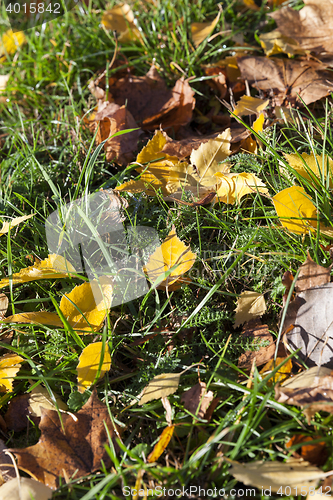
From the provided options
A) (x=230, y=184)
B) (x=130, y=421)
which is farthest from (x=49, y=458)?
(x=230, y=184)

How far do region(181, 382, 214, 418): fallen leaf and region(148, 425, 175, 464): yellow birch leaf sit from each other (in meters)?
0.10

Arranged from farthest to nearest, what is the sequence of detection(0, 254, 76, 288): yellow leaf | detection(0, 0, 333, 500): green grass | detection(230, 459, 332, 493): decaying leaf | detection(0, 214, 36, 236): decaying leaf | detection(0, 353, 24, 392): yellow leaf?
1. detection(0, 214, 36, 236): decaying leaf
2. detection(0, 254, 76, 288): yellow leaf
3. detection(0, 353, 24, 392): yellow leaf
4. detection(0, 0, 333, 500): green grass
5. detection(230, 459, 332, 493): decaying leaf

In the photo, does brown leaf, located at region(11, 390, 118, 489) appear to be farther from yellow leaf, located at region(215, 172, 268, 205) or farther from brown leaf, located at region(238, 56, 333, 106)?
brown leaf, located at region(238, 56, 333, 106)

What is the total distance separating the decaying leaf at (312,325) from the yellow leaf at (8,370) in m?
1.05

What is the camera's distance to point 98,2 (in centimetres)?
273

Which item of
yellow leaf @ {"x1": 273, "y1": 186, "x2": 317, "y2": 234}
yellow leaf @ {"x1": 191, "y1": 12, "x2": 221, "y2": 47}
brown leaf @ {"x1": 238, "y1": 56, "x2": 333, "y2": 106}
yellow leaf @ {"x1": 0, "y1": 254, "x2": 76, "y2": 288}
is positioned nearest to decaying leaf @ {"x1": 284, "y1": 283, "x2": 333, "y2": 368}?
yellow leaf @ {"x1": 273, "y1": 186, "x2": 317, "y2": 234}

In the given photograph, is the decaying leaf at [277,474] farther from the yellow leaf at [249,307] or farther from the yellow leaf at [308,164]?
the yellow leaf at [308,164]

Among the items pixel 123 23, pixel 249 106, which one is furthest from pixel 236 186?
pixel 123 23

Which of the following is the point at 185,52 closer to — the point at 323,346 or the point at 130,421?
the point at 323,346

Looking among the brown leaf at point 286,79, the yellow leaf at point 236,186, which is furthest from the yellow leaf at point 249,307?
the brown leaf at point 286,79

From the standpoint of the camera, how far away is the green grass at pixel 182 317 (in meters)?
1.13

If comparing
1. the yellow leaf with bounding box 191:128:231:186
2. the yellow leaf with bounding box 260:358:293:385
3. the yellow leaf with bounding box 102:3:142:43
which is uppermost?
the yellow leaf with bounding box 102:3:142:43

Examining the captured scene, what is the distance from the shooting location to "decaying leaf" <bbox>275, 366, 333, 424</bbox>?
1076mm

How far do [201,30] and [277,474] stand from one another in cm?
249
